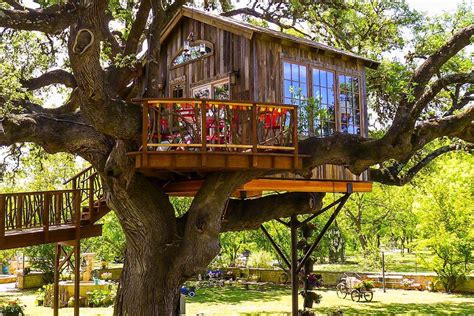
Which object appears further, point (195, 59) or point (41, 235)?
point (41, 235)

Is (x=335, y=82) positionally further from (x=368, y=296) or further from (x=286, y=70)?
(x=368, y=296)

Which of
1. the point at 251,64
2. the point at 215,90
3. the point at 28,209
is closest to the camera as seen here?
the point at 251,64

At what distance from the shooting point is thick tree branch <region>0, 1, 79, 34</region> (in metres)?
10.7

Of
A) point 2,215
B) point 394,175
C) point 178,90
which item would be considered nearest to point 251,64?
point 178,90

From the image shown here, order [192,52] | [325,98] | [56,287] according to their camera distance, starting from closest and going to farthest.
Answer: [325,98] < [192,52] < [56,287]

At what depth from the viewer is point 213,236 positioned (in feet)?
32.9

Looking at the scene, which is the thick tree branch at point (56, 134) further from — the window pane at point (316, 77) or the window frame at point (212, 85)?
the window pane at point (316, 77)

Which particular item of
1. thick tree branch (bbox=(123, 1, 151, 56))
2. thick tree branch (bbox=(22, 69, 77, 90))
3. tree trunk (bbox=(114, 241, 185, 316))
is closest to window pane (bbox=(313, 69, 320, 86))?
thick tree branch (bbox=(123, 1, 151, 56))

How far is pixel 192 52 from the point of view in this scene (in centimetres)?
1297

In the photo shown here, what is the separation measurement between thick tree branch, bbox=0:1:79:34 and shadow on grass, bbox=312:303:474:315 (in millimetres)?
14095

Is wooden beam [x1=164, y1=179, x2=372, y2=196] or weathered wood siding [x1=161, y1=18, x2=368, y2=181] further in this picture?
wooden beam [x1=164, y1=179, x2=372, y2=196]

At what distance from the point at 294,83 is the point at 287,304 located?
13.8 m

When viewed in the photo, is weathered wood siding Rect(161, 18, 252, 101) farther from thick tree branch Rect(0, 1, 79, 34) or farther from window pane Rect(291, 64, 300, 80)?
thick tree branch Rect(0, 1, 79, 34)

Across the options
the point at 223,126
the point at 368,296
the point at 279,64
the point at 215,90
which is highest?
the point at 279,64
